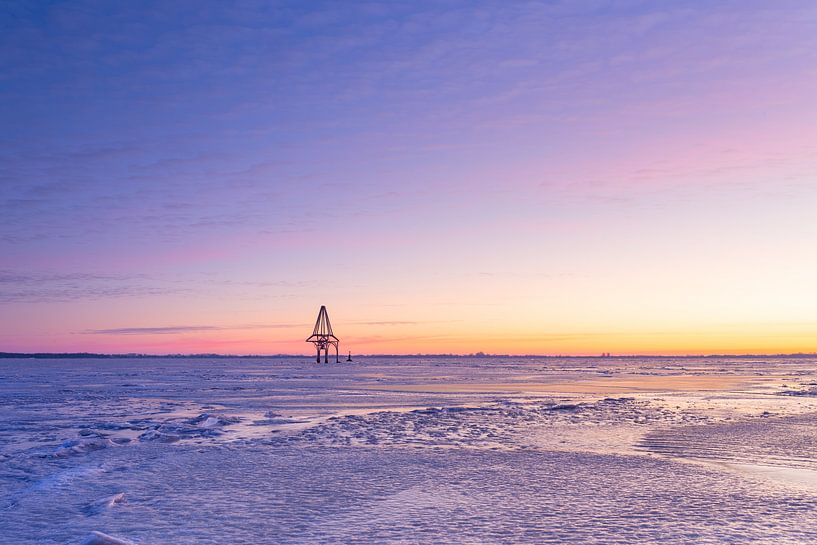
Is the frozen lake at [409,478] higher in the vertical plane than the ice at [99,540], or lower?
lower

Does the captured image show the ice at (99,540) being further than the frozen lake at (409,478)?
No

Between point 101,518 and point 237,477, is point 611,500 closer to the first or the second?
point 237,477

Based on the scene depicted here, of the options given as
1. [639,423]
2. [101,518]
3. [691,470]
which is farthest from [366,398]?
[101,518]

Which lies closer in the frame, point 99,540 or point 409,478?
point 99,540

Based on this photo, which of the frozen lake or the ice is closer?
the ice

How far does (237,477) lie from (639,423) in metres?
10.6

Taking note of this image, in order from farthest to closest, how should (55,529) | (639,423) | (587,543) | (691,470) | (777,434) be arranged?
1. (639,423)
2. (777,434)
3. (691,470)
4. (55,529)
5. (587,543)

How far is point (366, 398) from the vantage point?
24688 mm

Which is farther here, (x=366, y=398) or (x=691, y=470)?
(x=366, y=398)

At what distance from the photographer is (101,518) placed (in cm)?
714

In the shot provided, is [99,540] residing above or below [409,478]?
above

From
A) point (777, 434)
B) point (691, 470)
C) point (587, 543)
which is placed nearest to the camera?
point (587, 543)

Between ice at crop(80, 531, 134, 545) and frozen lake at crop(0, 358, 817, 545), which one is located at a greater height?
ice at crop(80, 531, 134, 545)

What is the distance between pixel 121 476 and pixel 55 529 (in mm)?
2890
